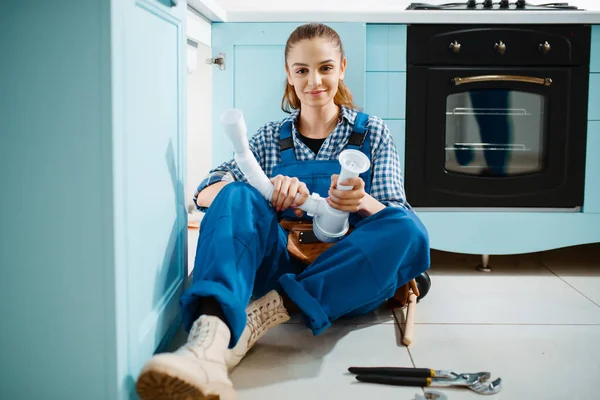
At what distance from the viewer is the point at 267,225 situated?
1436 millimetres

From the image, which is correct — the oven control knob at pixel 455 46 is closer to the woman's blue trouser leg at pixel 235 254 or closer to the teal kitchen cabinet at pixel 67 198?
the woman's blue trouser leg at pixel 235 254

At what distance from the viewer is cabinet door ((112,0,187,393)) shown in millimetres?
1000

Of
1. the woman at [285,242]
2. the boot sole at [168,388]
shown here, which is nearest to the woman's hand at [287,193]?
the woman at [285,242]

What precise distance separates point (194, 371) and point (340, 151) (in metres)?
0.89

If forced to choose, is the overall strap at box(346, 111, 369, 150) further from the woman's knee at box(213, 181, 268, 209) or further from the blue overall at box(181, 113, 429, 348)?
the woman's knee at box(213, 181, 268, 209)

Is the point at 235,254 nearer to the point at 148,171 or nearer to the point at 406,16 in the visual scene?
the point at 148,171

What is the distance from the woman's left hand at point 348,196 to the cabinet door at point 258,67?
0.82m

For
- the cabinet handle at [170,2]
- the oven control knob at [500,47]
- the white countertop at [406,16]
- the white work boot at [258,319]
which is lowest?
the white work boot at [258,319]

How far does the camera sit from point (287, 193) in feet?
4.77

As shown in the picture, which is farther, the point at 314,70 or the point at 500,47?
the point at 500,47

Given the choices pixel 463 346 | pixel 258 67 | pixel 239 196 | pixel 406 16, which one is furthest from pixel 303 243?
pixel 406 16

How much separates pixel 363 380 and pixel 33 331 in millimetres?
645

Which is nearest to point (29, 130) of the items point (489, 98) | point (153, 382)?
point (153, 382)

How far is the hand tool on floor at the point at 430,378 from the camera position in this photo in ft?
4.20
